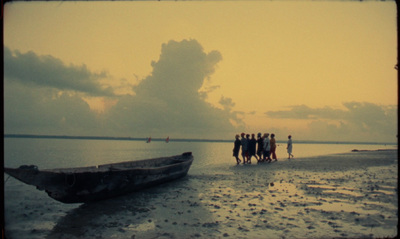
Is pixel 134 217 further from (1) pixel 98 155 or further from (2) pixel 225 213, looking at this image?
(1) pixel 98 155

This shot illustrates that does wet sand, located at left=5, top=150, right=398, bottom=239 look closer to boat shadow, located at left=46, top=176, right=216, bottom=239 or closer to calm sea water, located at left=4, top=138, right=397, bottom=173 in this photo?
boat shadow, located at left=46, top=176, right=216, bottom=239

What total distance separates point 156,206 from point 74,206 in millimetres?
3209

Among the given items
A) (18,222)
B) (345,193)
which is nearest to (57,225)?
(18,222)

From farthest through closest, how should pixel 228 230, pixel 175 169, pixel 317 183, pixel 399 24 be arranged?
1. pixel 175 169
2. pixel 317 183
3. pixel 228 230
4. pixel 399 24

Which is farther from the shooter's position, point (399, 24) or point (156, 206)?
point (156, 206)

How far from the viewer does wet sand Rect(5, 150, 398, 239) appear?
7.42 meters

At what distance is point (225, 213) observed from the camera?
906 centimetres

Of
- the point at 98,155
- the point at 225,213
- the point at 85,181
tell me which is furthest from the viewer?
the point at 98,155

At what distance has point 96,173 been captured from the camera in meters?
10.3

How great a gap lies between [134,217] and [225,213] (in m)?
2.80

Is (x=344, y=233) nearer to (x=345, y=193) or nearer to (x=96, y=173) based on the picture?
(x=345, y=193)

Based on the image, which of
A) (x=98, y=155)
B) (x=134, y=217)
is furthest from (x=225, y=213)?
(x=98, y=155)

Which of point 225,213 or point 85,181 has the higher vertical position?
point 85,181

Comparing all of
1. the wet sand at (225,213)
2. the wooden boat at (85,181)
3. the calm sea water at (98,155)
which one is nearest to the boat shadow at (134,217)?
the wet sand at (225,213)
